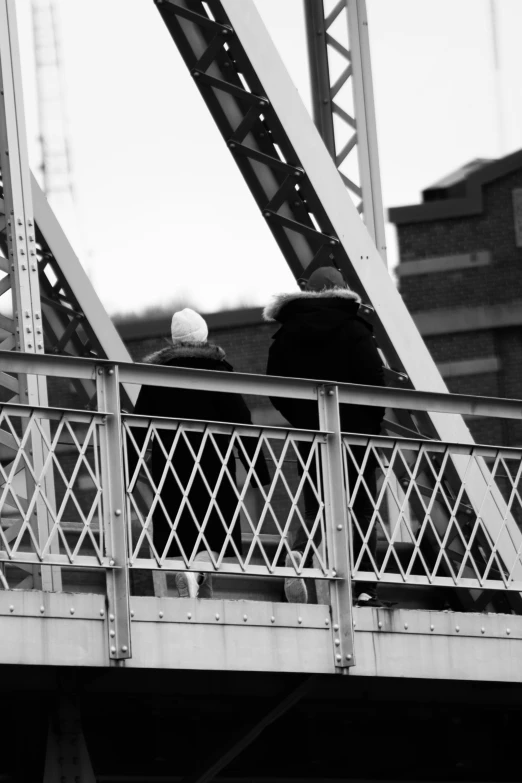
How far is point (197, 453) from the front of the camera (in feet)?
22.6

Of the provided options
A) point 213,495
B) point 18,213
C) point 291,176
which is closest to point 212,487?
Result: point 213,495

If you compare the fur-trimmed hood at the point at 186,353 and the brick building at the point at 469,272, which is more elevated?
the brick building at the point at 469,272

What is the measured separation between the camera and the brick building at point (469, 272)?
83.1 ft

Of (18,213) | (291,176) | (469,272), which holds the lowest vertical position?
(18,213)

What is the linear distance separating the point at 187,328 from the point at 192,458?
2.37ft

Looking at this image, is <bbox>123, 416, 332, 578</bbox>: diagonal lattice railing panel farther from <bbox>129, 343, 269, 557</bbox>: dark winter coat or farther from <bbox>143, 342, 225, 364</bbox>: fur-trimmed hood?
<bbox>143, 342, 225, 364</bbox>: fur-trimmed hood

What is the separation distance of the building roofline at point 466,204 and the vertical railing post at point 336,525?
1938cm

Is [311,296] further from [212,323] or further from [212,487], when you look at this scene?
[212,323]

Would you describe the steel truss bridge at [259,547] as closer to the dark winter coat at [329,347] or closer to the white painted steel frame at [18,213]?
the white painted steel frame at [18,213]

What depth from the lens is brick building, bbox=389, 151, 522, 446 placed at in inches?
998

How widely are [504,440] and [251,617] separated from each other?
1813cm

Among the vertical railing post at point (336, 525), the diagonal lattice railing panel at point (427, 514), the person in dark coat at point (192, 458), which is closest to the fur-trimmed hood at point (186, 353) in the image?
the person in dark coat at point (192, 458)

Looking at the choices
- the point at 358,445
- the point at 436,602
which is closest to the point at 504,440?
the point at 436,602

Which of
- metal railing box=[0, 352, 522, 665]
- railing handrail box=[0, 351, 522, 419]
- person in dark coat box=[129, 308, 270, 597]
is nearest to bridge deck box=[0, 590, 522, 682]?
metal railing box=[0, 352, 522, 665]
